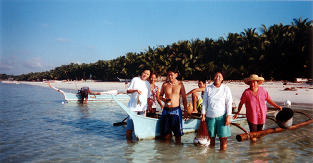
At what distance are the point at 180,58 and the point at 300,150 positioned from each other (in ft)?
138

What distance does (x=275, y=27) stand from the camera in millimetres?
38594

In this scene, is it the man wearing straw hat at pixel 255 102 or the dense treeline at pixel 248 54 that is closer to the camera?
the man wearing straw hat at pixel 255 102

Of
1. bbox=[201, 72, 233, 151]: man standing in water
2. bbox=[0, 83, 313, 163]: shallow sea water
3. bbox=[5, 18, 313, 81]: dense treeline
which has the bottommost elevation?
bbox=[0, 83, 313, 163]: shallow sea water

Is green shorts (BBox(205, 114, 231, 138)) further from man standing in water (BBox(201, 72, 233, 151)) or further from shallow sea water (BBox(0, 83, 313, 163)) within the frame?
shallow sea water (BBox(0, 83, 313, 163))

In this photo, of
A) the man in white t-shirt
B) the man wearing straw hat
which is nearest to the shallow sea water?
the man wearing straw hat

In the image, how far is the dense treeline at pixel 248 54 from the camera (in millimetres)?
33000

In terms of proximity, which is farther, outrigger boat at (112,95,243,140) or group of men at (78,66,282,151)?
outrigger boat at (112,95,243,140)

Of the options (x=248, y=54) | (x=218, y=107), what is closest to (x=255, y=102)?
(x=218, y=107)

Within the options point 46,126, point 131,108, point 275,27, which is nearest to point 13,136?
point 46,126

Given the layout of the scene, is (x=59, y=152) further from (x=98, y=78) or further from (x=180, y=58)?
(x=98, y=78)

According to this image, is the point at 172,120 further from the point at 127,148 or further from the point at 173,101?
the point at 127,148

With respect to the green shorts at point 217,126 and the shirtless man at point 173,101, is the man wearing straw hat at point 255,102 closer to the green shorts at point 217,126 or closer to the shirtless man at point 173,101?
the green shorts at point 217,126

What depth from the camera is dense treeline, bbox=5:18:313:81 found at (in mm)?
33000

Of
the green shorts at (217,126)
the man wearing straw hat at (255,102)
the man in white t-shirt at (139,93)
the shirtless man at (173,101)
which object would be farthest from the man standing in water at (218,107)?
the man in white t-shirt at (139,93)
